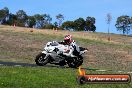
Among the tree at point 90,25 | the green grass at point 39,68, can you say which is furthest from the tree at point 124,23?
the green grass at point 39,68

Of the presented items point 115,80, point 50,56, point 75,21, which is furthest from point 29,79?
point 75,21

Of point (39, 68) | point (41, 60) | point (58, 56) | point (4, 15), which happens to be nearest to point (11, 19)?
point (4, 15)

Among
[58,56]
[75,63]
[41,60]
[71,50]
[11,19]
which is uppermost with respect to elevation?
[11,19]

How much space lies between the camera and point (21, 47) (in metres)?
45.6

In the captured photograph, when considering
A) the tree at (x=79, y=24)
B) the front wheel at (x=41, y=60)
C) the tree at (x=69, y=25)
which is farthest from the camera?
the tree at (x=69, y=25)

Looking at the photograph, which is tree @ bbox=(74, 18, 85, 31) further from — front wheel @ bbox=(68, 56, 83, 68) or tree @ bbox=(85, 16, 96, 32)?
front wheel @ bbox=(68, 56, 83, 68)

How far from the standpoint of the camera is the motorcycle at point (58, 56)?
2544 cm

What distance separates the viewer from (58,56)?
25906 mm

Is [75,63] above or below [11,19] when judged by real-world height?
below

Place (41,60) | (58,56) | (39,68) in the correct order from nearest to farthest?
1. (39,68)
2. (41,60)
3. (58,56)

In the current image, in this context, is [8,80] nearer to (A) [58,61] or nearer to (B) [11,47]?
(A) [58,61]

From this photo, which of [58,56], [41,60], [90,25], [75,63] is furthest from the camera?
[90,25]

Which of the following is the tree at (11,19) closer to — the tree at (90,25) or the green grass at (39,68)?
the tree at (90,25)

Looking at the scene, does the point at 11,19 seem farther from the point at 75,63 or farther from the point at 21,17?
the point at 75,63
